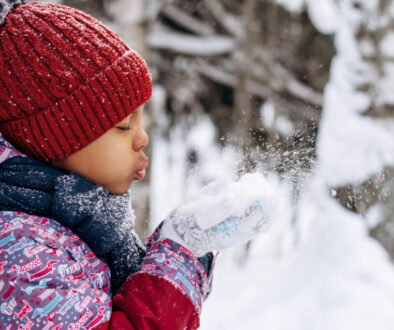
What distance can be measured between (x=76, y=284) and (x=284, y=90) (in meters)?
5.27

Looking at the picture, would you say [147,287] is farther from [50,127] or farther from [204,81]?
[204,81]

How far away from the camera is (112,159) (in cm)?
123

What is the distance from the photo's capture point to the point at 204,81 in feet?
20.4

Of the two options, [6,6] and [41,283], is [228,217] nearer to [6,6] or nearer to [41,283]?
[41,283]

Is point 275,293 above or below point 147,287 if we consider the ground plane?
below

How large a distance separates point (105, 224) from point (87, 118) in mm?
293

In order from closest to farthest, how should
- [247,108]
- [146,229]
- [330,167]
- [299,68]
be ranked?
[146,229] < [330,167] < [247,108] < [299,68]

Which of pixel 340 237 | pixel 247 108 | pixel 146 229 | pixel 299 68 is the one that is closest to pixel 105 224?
pixel 146 229

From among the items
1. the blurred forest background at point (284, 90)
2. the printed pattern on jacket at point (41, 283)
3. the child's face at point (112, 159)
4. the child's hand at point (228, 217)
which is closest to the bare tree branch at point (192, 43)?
the blurred forest background at point (284, 90)

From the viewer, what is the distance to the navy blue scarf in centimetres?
111

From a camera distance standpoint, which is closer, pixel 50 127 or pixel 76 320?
Result: pixel 76 320

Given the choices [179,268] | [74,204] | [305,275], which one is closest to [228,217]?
[179,268]

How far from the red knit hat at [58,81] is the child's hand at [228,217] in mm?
347

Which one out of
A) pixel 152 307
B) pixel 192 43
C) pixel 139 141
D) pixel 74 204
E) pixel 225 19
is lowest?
pixel 192 43
